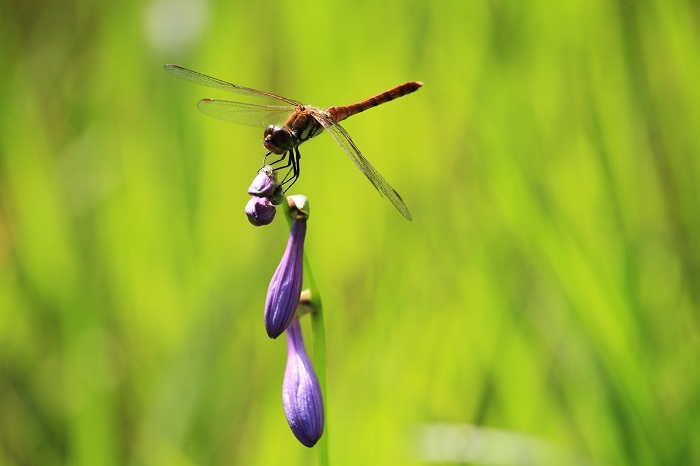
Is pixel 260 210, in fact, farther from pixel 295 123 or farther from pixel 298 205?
pixel 295 123

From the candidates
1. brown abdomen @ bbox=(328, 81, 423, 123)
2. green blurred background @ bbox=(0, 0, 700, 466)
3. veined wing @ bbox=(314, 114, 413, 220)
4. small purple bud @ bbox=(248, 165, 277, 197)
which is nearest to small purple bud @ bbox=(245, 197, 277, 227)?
small purple bud @ bbox=(248, 165, 277, 197)

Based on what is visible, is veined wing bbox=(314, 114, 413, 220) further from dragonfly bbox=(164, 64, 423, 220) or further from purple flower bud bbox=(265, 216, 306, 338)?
purple flower bud bbox=(265, 216, 306, 338)

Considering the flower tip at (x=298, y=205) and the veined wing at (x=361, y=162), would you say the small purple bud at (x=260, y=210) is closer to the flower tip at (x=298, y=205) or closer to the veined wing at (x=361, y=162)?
the flower tip at (x=298, y=205)

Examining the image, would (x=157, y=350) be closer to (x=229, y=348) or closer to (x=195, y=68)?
(x=229, y=348)

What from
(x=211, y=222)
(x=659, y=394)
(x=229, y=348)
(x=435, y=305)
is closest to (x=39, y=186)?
(x=211, y=222)

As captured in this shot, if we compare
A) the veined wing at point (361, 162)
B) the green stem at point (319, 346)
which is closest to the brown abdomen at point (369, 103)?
the veined wing at point (361, 162)
